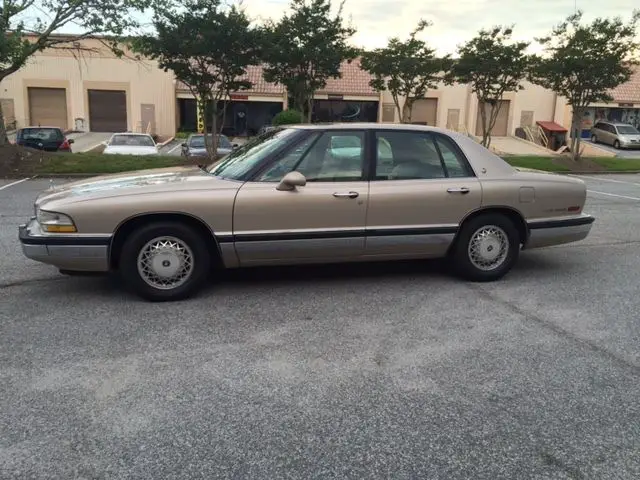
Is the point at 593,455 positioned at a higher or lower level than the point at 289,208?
lower

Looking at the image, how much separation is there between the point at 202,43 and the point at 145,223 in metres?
12.7

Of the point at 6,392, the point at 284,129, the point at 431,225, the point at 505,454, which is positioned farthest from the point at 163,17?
the point at 505,454

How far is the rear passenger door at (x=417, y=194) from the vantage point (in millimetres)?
5246

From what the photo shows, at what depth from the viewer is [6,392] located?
10.7 ft

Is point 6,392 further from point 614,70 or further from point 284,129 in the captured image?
point 614,70

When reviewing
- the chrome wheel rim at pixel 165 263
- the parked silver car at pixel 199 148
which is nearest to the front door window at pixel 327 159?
the chrome wheel rim at pixel 165 263

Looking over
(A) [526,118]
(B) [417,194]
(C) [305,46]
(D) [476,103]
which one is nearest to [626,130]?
(A) [526,118]

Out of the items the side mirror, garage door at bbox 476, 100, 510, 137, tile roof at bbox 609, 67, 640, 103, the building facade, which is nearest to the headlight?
the side mirror

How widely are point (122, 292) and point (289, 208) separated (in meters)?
1.67

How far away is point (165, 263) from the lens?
4816mm

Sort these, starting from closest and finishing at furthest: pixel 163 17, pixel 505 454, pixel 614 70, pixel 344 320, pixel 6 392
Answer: pixel 505 454, pixel 6 392, pixel 344 320, pixel 163 17, pixel 614 70

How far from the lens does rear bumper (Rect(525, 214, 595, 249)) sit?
574 cm

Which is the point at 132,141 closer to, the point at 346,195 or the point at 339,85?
the point at 346,195

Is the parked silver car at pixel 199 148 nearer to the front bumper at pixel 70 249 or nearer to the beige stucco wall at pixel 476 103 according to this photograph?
the front bumper at pixel 70 249
